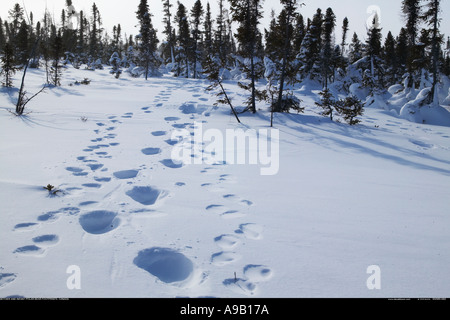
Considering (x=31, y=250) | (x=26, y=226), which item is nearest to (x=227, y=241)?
(x=31, y=250)

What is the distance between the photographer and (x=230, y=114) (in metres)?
13.1

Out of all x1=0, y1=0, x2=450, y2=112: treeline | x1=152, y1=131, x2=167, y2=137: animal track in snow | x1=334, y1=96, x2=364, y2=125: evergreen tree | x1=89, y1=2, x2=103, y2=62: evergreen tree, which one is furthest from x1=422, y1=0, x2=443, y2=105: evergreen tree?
x1=89, y1=2, x2=103, y2=62: evergreen tree

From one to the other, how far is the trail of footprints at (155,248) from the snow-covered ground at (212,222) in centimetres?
2

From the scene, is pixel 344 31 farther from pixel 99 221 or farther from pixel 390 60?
pixel 99 221

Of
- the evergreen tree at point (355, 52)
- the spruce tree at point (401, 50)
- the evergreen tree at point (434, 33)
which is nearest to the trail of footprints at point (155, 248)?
the evergreen tree at point (434, 33)

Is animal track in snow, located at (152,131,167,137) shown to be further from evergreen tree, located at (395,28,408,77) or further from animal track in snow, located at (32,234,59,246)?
evergreen tree, located at (395,28,408,77)

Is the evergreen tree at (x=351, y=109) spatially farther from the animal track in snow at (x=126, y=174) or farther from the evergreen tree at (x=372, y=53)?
the evergreen tree at (x=372, y=53)

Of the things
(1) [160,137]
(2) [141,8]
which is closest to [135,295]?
(1) [160,137]

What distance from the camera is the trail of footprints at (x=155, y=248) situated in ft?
8.91

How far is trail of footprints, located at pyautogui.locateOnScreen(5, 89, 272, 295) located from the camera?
107 inches

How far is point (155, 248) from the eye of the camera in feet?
10.2

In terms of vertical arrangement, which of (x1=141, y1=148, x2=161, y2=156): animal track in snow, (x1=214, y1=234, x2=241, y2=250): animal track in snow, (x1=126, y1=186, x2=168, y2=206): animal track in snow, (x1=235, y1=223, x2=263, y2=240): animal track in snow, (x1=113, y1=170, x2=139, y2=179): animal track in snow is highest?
(x1=141, y1=148, x2=161, y2=156): animal track in snow

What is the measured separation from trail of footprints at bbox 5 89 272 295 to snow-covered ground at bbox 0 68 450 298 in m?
0.02

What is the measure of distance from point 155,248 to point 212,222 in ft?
3.02
